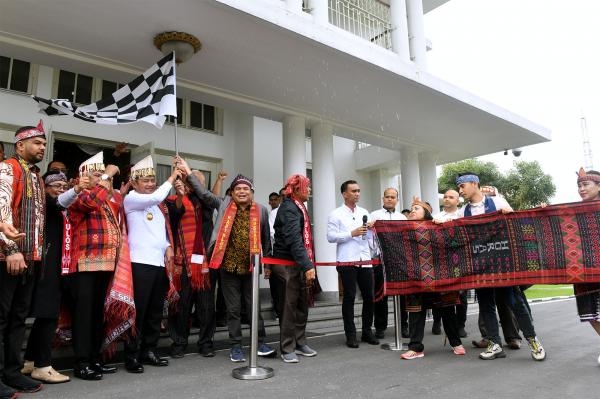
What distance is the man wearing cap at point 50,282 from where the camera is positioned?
10.6 feet

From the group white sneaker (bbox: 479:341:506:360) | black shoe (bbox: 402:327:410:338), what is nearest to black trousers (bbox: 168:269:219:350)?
black shoe (bbox: 402:327:410:338)

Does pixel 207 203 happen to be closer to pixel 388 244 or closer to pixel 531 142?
pixel 388 244

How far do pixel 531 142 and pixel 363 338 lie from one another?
6.73m

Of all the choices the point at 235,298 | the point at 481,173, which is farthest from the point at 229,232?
the point at 481,173

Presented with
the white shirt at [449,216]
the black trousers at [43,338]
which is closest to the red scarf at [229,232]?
the black trousers at [43,338]

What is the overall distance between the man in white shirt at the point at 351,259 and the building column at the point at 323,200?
2771mm

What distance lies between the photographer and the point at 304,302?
14.1ft

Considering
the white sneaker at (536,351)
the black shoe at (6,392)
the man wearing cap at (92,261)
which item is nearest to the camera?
the black shoe at (6,392)

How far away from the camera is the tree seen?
89.6 ft

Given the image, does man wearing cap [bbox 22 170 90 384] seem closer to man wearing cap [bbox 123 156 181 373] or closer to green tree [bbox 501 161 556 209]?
man wearing cap [bbox 123 156 181 373]

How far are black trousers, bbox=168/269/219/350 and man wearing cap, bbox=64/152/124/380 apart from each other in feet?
2.57

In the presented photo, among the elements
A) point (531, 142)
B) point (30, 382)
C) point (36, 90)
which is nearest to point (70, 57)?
point (36, 90)

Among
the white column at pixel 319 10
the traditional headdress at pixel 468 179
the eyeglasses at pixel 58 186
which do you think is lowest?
the eyeglasses at pixel 58 186

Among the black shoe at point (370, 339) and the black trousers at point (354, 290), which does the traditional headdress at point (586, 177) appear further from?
the black shoe at point (370, 339)
